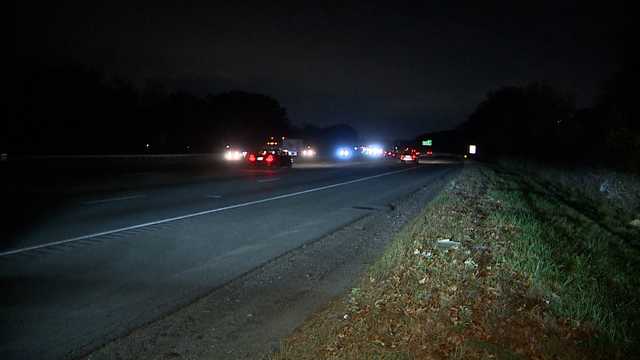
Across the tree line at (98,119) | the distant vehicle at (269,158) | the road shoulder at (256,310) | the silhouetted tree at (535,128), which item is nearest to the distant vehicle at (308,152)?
the tree line at (98,119)

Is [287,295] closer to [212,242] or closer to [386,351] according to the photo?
[386,351]

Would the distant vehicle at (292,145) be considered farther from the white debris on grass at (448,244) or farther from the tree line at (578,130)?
the white debris on grass at (448,244)

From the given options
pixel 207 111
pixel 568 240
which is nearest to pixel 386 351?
pixel 568 240

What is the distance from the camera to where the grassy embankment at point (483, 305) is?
5094mm

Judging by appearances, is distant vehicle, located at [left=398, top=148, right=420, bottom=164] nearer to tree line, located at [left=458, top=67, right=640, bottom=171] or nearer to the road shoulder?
tree line, located at [left=458, top=67, right=640, bottom=171]

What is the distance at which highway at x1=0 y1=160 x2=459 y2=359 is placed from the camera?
238 inches

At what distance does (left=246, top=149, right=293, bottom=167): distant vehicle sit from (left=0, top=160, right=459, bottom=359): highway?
23407mm

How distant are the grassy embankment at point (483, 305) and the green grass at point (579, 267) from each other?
0.08 feet

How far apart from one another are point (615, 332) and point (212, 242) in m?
7.49

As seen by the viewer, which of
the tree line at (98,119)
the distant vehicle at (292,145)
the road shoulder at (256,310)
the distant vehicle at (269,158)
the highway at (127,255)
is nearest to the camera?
the road shoulder at (256,310)

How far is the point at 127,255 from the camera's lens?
9422mm

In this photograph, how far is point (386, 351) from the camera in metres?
5.01

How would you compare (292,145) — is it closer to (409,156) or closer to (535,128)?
(409,156)

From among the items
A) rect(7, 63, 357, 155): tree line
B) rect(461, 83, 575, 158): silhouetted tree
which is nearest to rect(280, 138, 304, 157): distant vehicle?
rect(7, 63, 357, 155): tree line
